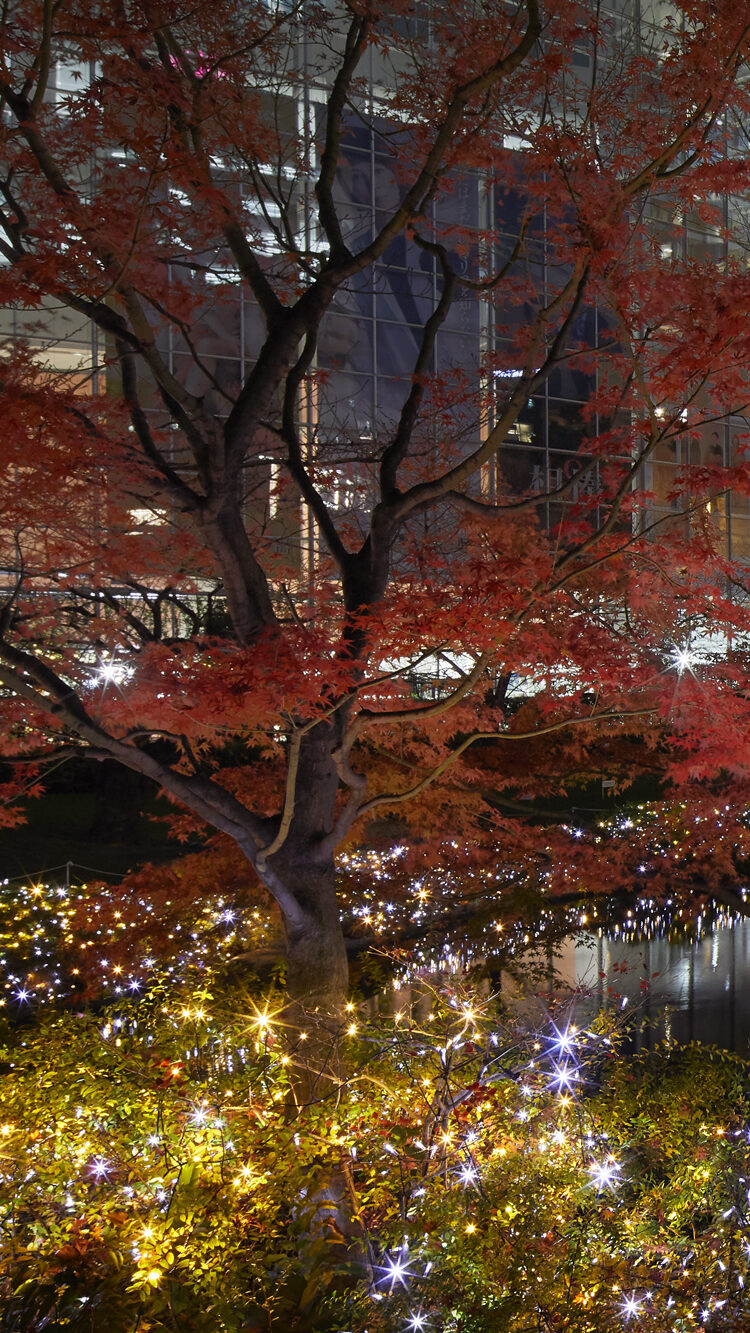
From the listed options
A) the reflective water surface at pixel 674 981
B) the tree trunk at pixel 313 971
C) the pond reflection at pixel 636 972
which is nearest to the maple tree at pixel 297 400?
the tree trunk at pixel 313 971

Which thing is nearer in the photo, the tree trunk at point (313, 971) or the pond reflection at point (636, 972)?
the tree trunk at point (313, 971)

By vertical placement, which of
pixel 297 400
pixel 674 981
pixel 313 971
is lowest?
pixel 674 981

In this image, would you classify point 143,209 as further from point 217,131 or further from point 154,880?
point 154,880

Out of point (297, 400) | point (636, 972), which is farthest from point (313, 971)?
point (636, 972)

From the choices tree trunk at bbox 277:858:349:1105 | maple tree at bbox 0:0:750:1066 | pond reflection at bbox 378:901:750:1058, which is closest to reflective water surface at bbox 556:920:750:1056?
pond reflection at bbox 378:901:750:1058

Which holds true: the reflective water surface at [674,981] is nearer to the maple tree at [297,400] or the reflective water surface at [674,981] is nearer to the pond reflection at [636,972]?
the pond reflection at [636,972]

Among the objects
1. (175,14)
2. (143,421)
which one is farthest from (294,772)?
(175,14)

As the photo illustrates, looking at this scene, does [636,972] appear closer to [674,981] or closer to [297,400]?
[674,981]

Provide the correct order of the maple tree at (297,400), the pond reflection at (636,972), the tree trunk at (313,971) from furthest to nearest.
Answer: the pond reflection at (636,972)
the tree trunk at (313,971)
the maple tree at (297,400)

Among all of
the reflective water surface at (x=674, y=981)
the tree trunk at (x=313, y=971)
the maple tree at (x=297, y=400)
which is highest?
the maple tree at (x=297, y=400)

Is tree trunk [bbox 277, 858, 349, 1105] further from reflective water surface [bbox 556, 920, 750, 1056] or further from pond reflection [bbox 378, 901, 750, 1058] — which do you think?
reflective water surface [bbox 556, 920, 750, 1056]

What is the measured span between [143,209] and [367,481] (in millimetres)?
7759

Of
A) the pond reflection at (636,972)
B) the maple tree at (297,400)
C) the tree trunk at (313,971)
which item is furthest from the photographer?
the pond reflection at (636,972)

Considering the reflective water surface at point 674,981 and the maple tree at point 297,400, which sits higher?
the maple tree at point 297,400
